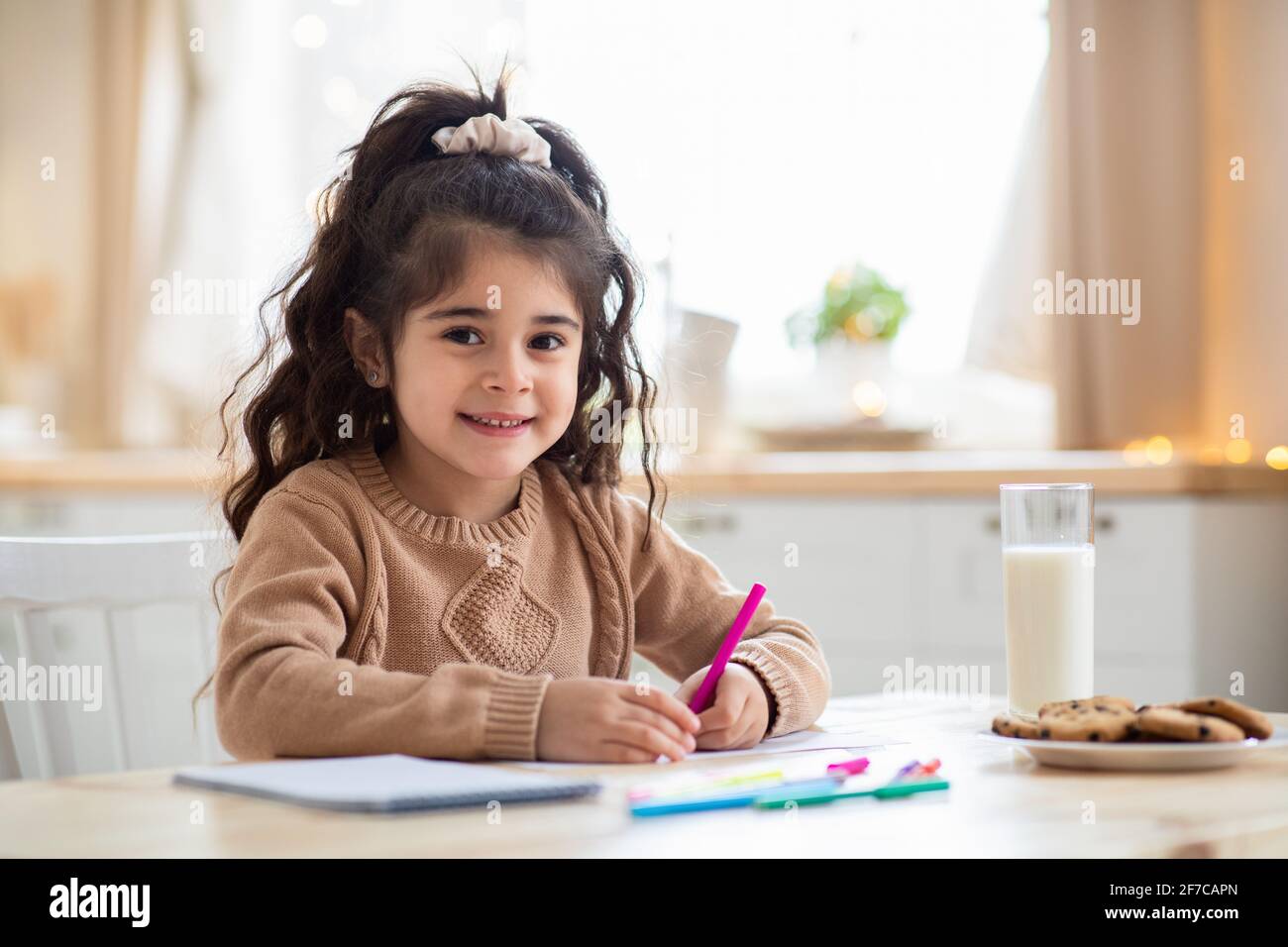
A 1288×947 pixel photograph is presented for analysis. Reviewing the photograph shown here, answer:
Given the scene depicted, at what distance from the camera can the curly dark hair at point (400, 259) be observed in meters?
1.25

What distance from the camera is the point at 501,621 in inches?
48.1

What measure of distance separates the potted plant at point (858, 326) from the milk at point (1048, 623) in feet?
6.52

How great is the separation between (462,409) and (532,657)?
0.22 meters

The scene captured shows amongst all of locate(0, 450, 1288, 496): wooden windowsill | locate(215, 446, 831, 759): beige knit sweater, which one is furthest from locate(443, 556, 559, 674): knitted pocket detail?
locate(0, 450, 1288, 496): wooden windowsill

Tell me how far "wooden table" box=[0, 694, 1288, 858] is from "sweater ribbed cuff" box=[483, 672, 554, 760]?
67 mm

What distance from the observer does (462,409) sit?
122 centimetres

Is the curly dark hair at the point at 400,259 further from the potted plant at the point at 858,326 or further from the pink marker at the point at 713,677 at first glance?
the potted plant at the point at 858,326

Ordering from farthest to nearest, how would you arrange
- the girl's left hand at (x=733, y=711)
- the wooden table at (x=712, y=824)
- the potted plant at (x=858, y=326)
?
the potted plant at (x=858, y=326) < the girl's left hand at (x=733, y=711) < the wooden table at (x=712, y=824)

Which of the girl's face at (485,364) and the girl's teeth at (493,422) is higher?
the girl's face at (485,364)

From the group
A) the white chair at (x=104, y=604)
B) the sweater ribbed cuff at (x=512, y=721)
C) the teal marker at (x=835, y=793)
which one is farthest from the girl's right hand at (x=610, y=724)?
the white chair at (x=104, y=604)

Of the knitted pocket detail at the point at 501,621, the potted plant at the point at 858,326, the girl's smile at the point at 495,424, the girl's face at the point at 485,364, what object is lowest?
the knitted pocket detail at the point at 501,621

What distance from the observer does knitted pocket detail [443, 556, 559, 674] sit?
3.93 feet
